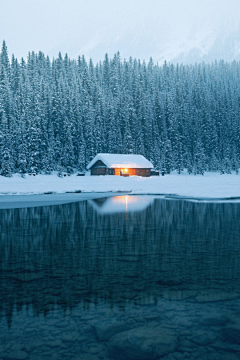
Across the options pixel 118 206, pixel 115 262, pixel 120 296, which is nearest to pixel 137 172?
pixel 118 206

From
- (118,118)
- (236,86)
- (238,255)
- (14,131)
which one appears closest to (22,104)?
(14,131)

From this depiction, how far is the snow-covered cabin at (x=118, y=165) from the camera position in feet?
222

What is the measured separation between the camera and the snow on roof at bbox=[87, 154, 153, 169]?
67.6 meters

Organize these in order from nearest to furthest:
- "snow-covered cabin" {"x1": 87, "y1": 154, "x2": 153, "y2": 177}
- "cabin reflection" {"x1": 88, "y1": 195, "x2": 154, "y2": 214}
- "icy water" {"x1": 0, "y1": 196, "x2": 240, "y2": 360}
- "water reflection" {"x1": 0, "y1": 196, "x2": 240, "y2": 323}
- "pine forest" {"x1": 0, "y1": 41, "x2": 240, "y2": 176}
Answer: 1. "icy water" {"x1": 0, "y1": 196, "x2": 240, "y2": 360}
2. "water reflection" {"x1": 0, "y1": 196, "x2": 240, "y2": 323}
3. "cabin reflection" {"x1": 88, "y1": 195, "x2": 154, "y2": 214}
4. "pine forest" {"x1": 0, "y1": 41, "x2": 240, "y2": 176}
5. "snow-covered cabin" {"x1": 87, "y1": 154, "x2": 153, "y2": 177}

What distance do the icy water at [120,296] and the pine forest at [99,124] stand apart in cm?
4732

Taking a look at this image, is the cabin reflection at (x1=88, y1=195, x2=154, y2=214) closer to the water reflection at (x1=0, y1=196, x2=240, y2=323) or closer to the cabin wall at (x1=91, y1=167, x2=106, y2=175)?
the water reflection at (x1=0, y1=196, x2=240, y2=323)

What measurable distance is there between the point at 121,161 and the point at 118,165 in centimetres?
152

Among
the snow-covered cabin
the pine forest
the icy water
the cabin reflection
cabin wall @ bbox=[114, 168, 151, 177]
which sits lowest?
the icy water

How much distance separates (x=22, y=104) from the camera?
3009 inches

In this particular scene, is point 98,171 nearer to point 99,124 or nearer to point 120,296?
point 99,124

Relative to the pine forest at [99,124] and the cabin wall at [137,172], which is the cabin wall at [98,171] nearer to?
the cabin wall at [137,172]

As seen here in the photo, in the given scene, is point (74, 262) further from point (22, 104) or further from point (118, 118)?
point (118, 118)

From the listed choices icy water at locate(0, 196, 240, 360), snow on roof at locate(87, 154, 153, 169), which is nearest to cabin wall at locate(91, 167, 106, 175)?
snow on roof at locate(87, 154, 153, 169)

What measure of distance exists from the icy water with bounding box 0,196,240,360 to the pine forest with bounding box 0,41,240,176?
155ft
